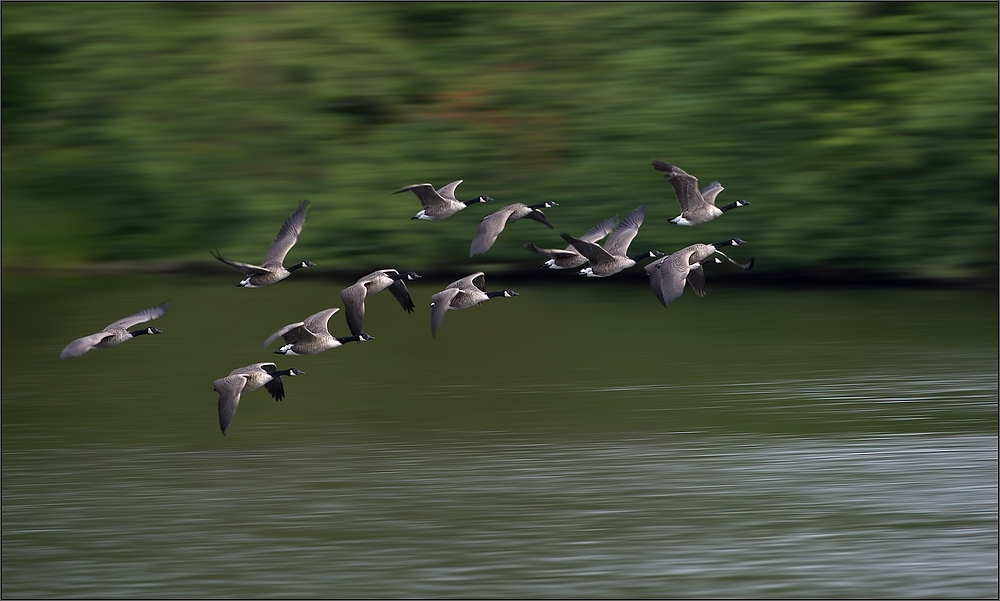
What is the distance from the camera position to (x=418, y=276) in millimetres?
9219

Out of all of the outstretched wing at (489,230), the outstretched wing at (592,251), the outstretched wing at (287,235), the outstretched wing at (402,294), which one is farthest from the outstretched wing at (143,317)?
the outstretched wing at (592,251)

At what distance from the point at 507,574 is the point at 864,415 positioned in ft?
10.8

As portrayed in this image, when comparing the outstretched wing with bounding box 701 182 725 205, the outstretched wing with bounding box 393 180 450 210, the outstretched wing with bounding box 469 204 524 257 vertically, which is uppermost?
the outstretched wing with bounding box 469 204 524 257

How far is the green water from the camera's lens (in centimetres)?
679

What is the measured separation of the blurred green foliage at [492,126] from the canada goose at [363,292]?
14.2 feet

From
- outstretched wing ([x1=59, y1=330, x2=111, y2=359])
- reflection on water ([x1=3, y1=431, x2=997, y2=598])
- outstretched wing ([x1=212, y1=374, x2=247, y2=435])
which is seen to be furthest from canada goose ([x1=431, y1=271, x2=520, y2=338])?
outstretched wing ([x1=59, y1=330, x2=111, y2=359])

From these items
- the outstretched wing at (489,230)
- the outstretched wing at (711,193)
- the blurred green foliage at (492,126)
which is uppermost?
the outstretched wing at (489,230)

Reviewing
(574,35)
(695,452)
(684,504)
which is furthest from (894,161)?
(684,504)

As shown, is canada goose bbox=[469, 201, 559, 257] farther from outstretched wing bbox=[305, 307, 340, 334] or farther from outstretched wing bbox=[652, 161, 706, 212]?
outstretched wing bbox=[305, 307, 340, 334]

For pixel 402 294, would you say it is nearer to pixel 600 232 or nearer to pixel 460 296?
pixel 460 296

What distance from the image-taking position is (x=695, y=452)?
27.5ft

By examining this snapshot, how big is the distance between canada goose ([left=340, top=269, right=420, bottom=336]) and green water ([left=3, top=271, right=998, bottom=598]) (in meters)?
0.61

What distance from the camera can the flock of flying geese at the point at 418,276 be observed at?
28.6ft

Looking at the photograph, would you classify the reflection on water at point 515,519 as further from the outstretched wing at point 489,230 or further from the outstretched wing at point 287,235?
the outstretched wing at point 287,235
